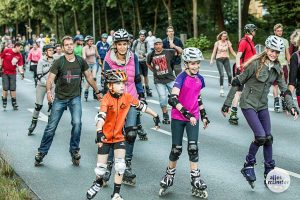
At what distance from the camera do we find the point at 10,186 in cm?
755

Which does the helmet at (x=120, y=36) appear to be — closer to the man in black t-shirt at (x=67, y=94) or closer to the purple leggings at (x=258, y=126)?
A: the man in black t-shirt at (x=67, y=94)

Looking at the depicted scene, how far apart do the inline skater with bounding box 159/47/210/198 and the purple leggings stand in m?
0.60

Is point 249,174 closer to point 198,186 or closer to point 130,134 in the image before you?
point 198,186

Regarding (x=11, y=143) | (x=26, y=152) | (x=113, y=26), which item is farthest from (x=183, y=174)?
(x=113, y=26)

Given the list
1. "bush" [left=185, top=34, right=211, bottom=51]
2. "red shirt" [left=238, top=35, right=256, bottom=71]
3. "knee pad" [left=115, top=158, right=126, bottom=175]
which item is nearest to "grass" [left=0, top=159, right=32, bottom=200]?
"knee pad" [left=115, top=158, right=126, bottom=175]

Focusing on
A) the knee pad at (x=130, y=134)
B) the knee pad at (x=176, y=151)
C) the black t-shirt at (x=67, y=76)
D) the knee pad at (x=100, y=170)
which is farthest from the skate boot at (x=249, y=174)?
the black t-shirt at (x=67, y=76)

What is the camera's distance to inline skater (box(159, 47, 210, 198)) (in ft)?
24.0

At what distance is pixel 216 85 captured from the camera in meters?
20.6

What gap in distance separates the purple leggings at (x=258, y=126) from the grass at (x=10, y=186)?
291 centimetres

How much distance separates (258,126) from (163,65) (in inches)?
217

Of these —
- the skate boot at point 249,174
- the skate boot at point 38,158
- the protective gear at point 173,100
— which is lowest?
the skate boot at point 38,158

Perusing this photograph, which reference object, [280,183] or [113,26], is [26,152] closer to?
[280,183]

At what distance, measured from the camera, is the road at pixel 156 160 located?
25.1 feet

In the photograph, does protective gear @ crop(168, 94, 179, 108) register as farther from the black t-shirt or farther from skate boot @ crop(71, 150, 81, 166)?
skate boot @ crop(71, 150, 81, 166)
